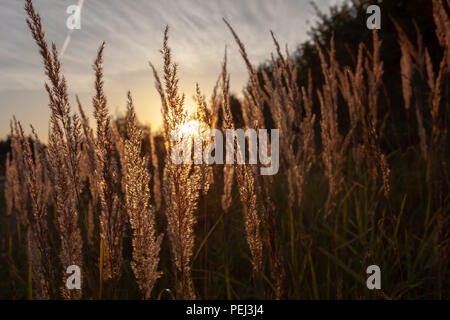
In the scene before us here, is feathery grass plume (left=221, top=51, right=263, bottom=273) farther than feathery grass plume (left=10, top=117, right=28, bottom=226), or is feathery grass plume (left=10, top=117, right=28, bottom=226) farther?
feathery grass plume (left=10, top=117, right=28, bottom=226)

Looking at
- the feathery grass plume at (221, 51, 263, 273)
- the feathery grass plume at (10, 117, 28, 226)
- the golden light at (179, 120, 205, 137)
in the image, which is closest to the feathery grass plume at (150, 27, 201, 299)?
the golden light at (179, 120, 205, 137)

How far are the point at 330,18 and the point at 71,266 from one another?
62.6 ft

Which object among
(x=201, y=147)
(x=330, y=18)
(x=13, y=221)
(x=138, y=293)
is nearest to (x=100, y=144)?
(x=201, y=147)

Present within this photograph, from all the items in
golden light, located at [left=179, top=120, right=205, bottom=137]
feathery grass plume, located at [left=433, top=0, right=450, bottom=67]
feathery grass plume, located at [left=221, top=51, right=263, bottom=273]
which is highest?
feathery grass plume, located at [left=433, top=0, right=450, bottom=67]

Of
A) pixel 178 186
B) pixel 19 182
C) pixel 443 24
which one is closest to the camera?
pixel 178 186

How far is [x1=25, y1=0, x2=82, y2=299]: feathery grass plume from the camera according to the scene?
999 mm

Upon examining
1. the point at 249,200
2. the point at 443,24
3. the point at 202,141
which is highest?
the point at 443,24

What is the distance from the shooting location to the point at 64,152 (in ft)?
3.55

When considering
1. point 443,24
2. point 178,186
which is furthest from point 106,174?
point 443,24

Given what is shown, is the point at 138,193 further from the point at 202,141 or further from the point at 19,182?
the point at 19,182

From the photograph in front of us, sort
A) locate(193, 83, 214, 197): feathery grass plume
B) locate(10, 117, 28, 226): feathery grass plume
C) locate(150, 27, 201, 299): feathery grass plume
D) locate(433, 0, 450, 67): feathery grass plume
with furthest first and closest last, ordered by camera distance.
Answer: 1. locate(10, 117, 28, 226): feathery grass plume
2. locate(433, 0, 450, 67): feathery grass plume
3. locate(193, 83, 214, 197): feathery grass plume
4. locate(150, 27, 201, 299): feathery grass plume

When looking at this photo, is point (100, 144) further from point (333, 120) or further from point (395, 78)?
point (395, 78)

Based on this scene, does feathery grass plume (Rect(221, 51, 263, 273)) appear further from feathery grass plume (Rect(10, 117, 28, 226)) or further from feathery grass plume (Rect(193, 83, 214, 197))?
feathery grass plume (Rect(10, 117, 28, 226))

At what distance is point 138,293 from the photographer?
2.12 meters
